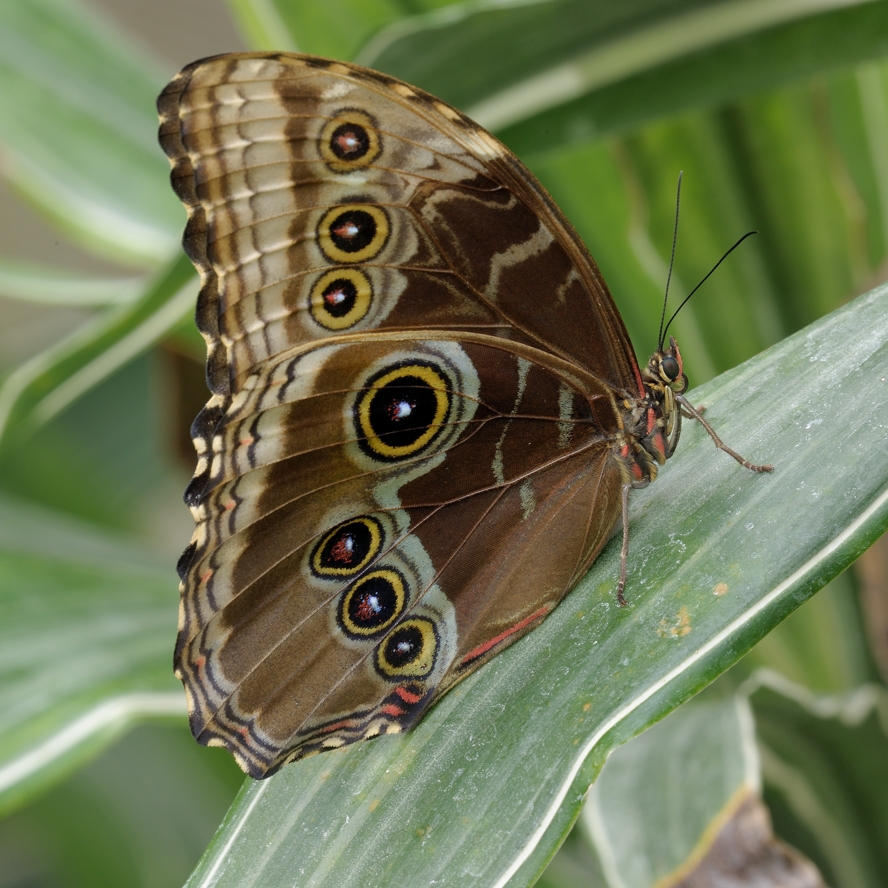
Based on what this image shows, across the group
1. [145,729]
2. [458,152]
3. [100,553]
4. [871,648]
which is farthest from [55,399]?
[871,648]

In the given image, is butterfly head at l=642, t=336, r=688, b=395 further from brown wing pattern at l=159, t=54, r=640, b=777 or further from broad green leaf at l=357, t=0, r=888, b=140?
broad green leaf at l=357, t=0, r=888, b=140

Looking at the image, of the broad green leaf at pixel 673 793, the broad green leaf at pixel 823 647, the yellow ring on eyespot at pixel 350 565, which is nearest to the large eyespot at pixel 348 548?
the yellow ring on eyespot at pixel 350 565

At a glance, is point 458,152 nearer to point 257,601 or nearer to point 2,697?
point 257,601

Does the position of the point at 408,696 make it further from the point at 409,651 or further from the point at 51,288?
the point at 51,288

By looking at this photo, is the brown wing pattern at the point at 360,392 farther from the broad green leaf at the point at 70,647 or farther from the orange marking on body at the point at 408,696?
the broad green leaf at the point at 70,647

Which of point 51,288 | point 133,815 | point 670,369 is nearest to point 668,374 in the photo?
point 670,369

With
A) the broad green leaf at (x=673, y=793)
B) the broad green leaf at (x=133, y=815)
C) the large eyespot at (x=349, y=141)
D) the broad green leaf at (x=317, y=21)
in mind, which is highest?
the broad green leaf at (x=317, y=21)
